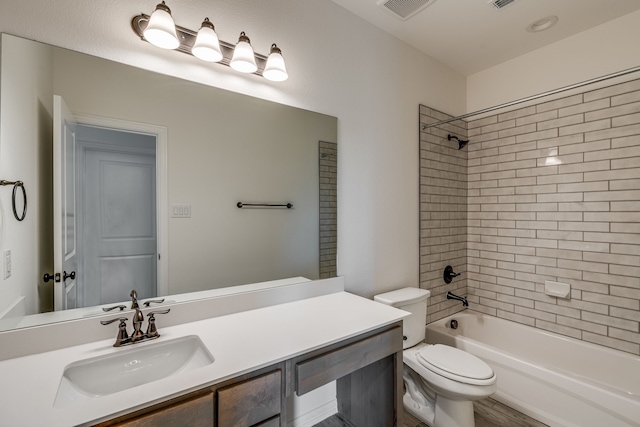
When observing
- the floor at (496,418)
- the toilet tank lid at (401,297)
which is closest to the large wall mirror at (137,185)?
the toilet tank lid at (401,297)

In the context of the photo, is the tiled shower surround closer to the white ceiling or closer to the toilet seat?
the white ceiling

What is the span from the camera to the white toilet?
1.60 meters

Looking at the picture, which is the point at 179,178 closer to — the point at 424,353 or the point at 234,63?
the point at 234,63

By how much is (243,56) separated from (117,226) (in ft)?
3.20

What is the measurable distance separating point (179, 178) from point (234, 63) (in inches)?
24.7

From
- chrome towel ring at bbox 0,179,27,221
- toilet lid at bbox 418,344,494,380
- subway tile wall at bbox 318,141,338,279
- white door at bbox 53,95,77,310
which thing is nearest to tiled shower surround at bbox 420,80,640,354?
toilet lid at bbox 418,344,494,380

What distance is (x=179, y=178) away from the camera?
1.40 metres

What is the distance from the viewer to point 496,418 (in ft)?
6.25

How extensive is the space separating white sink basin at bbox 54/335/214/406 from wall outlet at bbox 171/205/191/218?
0.55 metres

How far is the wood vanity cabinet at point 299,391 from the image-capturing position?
0.85 meters

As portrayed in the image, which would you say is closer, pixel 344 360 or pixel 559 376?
pixel 344 360

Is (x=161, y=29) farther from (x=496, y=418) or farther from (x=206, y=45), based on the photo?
(x=496, y=418)

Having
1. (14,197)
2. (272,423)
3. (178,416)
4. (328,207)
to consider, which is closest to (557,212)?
(328,207)

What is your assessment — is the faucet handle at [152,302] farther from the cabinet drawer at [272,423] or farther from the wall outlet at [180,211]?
the cabinet drawer at [272,423]
